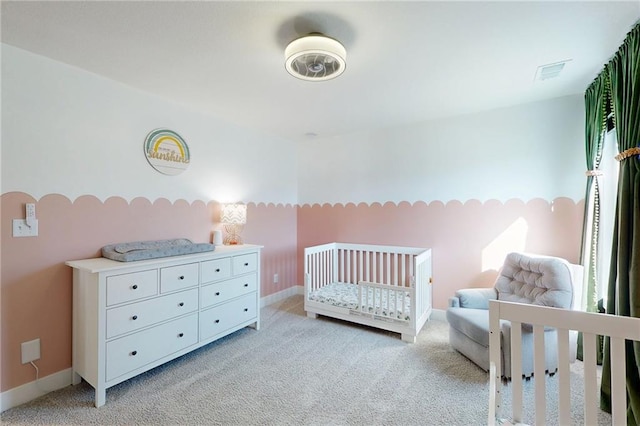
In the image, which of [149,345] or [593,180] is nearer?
[149,345]

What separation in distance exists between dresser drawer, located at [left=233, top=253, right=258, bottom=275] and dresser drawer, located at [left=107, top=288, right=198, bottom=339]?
45 cm

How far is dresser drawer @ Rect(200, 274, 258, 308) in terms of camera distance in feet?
8.17

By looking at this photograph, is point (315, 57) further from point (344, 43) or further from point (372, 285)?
point (372, 285)

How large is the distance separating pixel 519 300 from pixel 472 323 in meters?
0.52

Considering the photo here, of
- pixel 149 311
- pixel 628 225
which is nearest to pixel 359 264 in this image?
pixel 149 311

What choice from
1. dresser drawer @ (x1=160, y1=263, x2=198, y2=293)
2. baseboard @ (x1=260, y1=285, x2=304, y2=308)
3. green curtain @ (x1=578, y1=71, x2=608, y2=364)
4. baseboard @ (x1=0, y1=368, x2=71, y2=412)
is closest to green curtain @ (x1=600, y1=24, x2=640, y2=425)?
green curtain @ (x1=578, y1=71, x2=608, y2=364)

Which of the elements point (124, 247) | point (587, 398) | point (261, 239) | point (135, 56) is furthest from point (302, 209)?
point (587, 398)

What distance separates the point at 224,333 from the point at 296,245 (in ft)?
6.13

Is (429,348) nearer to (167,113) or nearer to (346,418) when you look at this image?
(346,418)

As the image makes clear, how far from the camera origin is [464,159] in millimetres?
3127

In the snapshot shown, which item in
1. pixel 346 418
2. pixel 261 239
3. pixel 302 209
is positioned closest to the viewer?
pixel 346 418

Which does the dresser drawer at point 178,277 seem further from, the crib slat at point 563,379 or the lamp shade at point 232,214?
the crib slat at point 563,379

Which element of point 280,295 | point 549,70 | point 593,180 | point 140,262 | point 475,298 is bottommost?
point 280,295

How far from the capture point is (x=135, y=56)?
6.38ft
